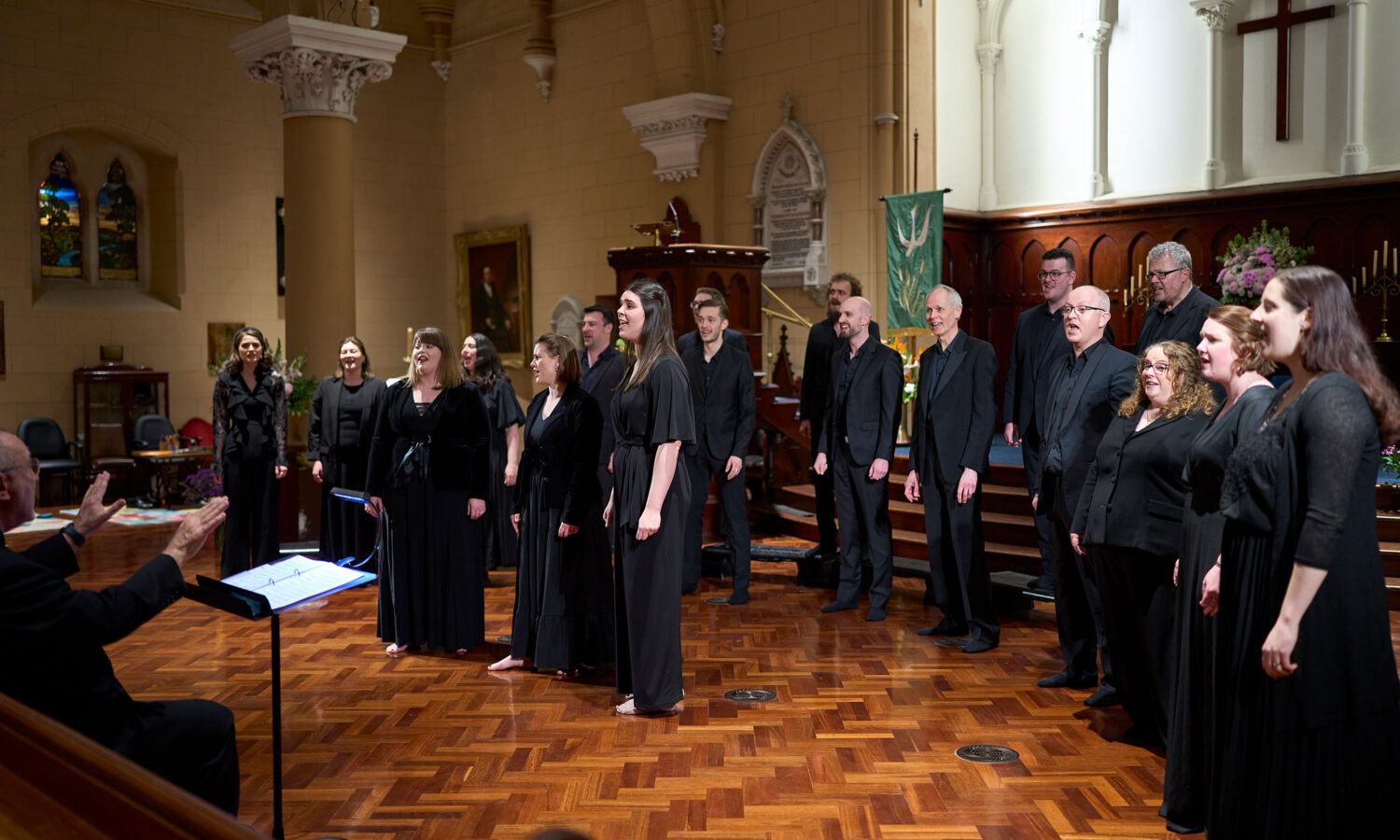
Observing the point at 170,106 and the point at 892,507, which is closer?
the point at 892,507

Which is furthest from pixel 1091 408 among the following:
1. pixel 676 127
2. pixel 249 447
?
pixel 676 127

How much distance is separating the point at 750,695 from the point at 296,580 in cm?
230

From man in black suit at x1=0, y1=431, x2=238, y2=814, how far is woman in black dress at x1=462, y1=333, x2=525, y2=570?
330 centimetres

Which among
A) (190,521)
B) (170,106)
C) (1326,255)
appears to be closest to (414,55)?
(170,106)

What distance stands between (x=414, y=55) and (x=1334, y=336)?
1427 centimetres

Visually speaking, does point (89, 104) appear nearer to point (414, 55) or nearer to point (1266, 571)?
point (414, 55)

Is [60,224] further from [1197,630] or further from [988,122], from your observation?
[1197,630]

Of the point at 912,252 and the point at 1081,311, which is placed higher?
the point at 912,252

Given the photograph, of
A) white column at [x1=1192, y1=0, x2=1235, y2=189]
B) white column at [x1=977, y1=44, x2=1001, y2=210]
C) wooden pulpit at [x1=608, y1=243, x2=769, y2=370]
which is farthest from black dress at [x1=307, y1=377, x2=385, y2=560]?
white column at [x1=1192, y1=0, x2=1235, y2=189]

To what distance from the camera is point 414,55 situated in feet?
49.4

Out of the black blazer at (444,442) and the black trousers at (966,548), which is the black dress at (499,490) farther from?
the black trousers at (966,548)

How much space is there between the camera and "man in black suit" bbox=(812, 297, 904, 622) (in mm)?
6188

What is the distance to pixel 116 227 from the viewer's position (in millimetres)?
13125

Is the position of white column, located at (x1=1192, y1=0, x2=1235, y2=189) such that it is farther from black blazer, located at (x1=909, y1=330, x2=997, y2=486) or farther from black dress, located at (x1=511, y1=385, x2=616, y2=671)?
black dress, located at (x1=511, y1=385, x2=616, y2=671)
